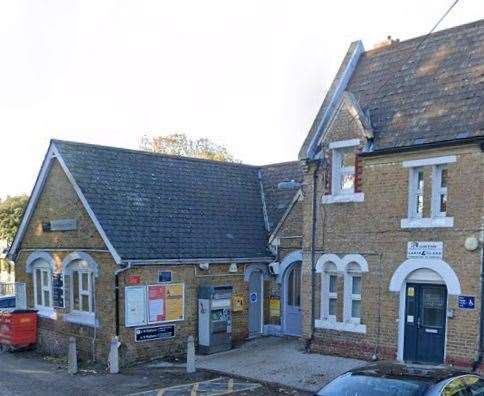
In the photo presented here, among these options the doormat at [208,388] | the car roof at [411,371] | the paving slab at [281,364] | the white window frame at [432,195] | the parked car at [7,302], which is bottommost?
the doormat at [208,388]

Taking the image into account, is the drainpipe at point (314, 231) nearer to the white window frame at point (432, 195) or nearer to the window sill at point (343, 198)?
the window sill at point (343, 198)

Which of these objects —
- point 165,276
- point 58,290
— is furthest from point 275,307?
point 58,290

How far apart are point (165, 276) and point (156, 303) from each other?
86 cm

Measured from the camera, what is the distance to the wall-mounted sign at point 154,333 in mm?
14996

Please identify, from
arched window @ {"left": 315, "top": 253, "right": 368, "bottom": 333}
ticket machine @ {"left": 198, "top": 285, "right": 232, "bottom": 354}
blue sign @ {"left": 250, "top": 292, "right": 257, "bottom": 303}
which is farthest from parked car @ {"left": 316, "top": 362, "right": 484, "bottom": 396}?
blue sign @ {"left": 250, "top": 292, "right": 257, "bottom": 303}

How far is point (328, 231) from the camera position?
50.8 feet

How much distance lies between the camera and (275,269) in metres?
18.5

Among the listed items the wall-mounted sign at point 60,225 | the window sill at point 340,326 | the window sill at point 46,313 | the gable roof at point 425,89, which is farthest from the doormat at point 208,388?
the gable roof at point 425,89

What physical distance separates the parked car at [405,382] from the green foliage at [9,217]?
4022 cm

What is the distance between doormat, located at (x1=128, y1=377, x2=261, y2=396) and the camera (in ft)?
38.8

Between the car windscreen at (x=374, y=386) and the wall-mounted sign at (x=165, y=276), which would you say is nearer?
the car windscreen at (x=374, y=386)

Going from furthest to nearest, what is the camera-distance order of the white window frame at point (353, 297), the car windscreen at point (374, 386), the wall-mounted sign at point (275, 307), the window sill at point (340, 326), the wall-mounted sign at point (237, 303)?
the wall-mounted sign at point (275, 307) → the wall-mounted sign at point (237, 303) → the white window frame at point (353, 297) → the window sill at point (340, 326) → the car windscreen at point (374, 386)

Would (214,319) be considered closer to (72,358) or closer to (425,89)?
(72,358)

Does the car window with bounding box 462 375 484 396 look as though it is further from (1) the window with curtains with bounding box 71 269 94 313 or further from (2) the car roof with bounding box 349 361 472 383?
(1) the window with curtains with bounding box 71 269 94 313
